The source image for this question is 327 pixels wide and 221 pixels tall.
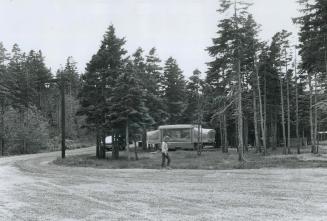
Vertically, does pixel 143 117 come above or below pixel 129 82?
below

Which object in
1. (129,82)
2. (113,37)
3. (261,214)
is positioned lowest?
(261,214)

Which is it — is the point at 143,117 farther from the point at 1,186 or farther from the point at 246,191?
the point at 246,191

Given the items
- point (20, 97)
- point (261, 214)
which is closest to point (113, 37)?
point (261, 214)

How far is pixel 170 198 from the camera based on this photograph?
46.1ft

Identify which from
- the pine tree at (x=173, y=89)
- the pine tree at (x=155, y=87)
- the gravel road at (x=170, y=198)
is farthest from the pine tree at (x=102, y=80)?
the pine tree at (x=173, y=89)

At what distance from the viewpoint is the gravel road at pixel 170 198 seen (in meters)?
11.2

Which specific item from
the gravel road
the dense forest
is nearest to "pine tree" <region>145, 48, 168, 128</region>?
the dense forest

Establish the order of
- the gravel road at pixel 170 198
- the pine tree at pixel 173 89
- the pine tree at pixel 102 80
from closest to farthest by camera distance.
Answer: the gravel road at pixel 170 198 → the pine tree at pixel 102 80 → the pine tree at pixel 173 89

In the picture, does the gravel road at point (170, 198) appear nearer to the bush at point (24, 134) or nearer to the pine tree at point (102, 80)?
the pine tree at point (102, 80)

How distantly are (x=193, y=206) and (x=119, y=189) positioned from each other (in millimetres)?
4858

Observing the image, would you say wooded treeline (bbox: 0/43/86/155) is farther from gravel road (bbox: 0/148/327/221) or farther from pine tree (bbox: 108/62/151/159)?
gravel road (bbox: 0/148/327/221)

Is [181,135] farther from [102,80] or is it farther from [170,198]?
[170,198]

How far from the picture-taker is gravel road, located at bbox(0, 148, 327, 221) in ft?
36.8

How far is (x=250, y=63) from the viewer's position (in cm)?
4547
